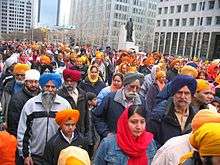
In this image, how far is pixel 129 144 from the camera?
3756mm

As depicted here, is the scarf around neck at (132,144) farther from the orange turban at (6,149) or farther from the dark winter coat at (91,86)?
the dark winter coat at (91,86)

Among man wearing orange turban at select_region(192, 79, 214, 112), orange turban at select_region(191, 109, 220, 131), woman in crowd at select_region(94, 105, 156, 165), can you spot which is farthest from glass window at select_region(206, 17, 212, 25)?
orange turban at select_region(191, 109, 220, 131)

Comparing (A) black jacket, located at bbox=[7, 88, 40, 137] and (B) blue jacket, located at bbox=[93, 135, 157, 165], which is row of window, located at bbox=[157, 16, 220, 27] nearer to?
(A) black jacket, located at bbox=[7, 88, 40, 137]

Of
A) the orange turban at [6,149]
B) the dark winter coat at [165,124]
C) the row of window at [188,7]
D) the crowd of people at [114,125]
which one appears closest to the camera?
the crowd of people at [114,125]

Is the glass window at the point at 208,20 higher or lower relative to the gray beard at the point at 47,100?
higher

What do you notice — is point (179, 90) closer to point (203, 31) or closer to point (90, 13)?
point (203, 31)

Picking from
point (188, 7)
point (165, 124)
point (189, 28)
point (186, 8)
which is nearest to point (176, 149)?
point (165, 124)

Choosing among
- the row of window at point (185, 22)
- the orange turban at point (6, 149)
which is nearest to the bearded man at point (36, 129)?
the orange turban at point (6, 149)

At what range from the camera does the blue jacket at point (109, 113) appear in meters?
5.29

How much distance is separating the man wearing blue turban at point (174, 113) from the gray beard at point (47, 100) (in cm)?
133

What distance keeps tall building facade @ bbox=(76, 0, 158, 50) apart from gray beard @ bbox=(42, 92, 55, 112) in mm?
95118

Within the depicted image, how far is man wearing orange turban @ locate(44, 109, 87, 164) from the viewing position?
4.57 metres

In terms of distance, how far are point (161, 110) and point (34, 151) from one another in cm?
164

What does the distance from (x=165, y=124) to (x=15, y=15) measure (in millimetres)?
174195
